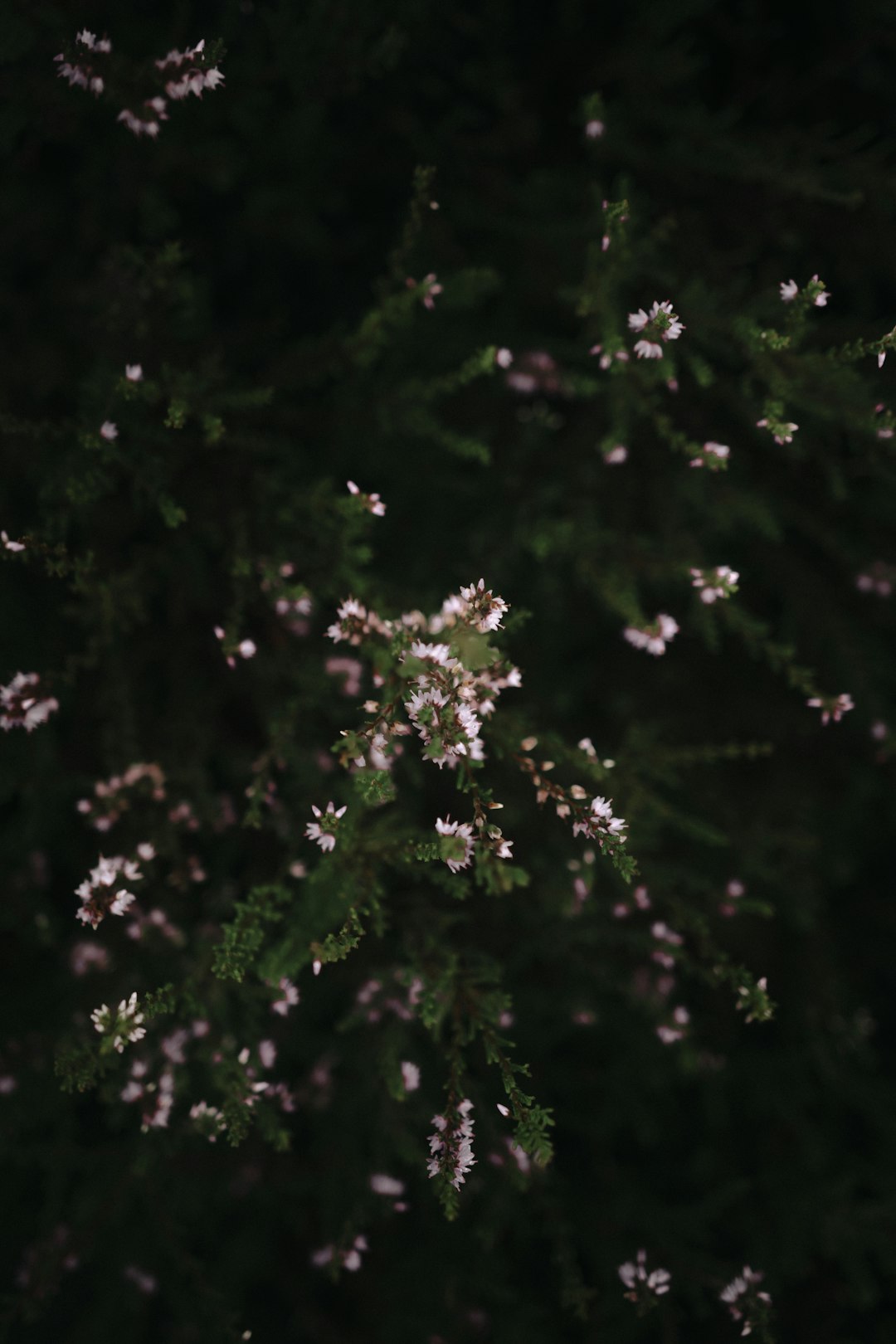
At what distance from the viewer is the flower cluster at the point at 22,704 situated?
182 centimetres

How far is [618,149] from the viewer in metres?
2.41

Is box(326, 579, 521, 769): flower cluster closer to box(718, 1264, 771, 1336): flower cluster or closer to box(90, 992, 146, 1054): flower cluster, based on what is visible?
box(90, 992, 146, 1054): flower cluster

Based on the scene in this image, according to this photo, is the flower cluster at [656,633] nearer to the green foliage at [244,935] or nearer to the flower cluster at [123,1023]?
the green foliage at [244,935]

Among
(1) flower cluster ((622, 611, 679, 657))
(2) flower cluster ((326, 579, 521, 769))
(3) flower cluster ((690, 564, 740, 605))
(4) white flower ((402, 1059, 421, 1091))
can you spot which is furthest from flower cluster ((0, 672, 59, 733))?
(3) flower cluster ((690, 564, 740, 605))

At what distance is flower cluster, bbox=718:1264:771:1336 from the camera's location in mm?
1880

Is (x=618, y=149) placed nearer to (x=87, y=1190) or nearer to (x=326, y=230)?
(x=326, y=230)

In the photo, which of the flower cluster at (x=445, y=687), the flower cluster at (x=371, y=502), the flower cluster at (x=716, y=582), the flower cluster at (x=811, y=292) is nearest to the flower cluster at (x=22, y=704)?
the flower cluster at (x=445, y=687)

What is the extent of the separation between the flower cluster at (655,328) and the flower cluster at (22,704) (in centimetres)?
153

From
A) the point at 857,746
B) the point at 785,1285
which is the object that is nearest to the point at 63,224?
the point at 857,746

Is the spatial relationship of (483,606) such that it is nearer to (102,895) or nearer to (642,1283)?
(102,895)

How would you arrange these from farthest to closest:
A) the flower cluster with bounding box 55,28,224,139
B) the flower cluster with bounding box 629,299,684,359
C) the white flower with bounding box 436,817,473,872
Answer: the flower cluster with bounding box 55,28,224,139 → the flower cluster with bounding box 629,299,684,359 → the white flower with bounding box 436,817,473,872

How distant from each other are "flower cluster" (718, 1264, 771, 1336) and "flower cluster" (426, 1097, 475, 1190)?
97cm

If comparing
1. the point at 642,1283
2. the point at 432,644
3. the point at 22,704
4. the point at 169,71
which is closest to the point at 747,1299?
the point at 642,1283

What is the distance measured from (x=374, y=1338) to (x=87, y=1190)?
1116 millimetres
